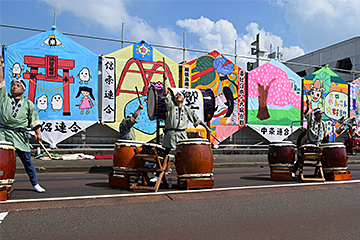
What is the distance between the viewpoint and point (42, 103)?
12.7 meters

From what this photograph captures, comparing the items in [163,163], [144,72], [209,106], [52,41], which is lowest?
[163,163]

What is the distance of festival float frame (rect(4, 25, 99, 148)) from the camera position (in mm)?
12539

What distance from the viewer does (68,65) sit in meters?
13.2

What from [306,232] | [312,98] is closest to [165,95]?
[306,232]

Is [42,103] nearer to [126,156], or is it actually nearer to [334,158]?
[126,156]

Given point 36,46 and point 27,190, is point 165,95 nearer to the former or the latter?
point 27,190

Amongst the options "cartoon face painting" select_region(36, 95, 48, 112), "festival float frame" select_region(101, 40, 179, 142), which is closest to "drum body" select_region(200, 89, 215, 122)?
"festival float frame" select_region(101, 40, 179, 142)

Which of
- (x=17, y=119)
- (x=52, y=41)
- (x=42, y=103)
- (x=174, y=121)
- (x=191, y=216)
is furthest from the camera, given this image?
(x=52, y=41)

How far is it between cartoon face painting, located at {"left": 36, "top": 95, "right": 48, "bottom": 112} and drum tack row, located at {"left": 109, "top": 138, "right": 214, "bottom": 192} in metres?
7.92

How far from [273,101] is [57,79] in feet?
36.6

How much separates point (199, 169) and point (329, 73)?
16343 millimetres

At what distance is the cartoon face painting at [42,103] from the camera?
12.7 meters

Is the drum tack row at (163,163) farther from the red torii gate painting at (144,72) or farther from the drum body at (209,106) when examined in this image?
the red torii gate painting at (144,72)

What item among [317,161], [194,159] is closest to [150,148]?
[194,159]
